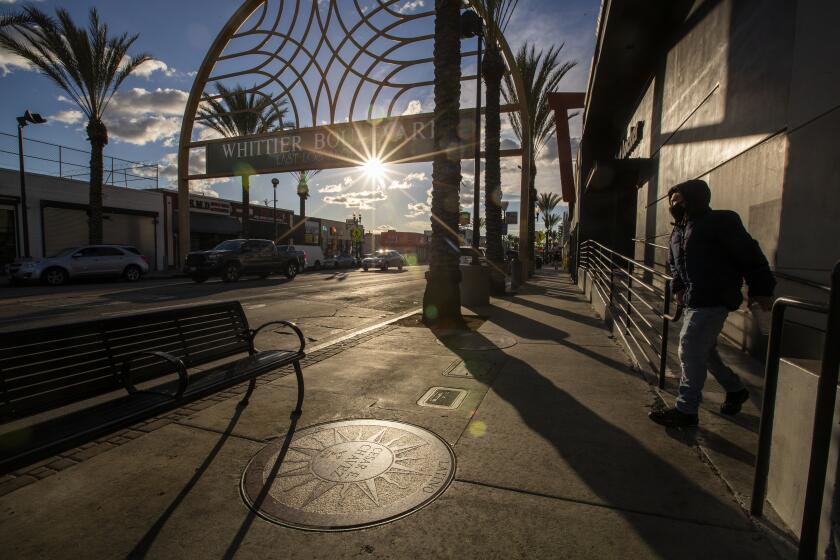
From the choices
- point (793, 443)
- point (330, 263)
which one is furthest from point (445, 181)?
point (330, 263)

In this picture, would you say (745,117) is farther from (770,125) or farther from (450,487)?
(450,487)

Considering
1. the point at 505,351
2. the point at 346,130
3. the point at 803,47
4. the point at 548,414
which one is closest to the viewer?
the point at 548,414

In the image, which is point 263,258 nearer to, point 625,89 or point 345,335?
point 345,335

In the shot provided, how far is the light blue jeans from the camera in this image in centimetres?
309

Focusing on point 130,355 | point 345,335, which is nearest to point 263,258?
point 345,335

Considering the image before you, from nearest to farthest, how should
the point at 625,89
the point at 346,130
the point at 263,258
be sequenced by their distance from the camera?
the point at 625,89, the point at 263,258, the point at 346,130

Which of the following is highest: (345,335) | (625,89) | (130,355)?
(625,89)

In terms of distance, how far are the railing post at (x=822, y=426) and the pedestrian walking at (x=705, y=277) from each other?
1324mm

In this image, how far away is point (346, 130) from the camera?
24.0 metres

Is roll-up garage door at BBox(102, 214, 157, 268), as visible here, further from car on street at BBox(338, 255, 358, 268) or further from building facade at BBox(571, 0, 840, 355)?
building facade at BBox(571, 0, 840, 355)

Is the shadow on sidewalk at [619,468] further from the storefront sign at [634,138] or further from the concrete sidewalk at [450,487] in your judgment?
the storefront sign at [634,138]

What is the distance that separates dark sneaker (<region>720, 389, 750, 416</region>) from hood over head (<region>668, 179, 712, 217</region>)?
1.57 m

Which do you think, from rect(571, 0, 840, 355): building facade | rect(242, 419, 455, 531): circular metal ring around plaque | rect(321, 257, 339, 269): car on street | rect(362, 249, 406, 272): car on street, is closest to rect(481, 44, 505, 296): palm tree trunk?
rect(571, 0, 840, 355): building facade

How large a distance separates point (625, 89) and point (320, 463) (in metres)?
14.7
